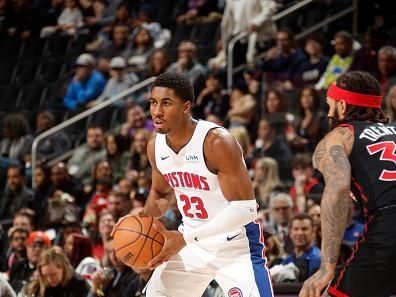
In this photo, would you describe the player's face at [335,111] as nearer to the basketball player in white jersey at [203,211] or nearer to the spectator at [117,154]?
the basketball player in white jersey at [203,211]

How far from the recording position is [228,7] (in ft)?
42.7

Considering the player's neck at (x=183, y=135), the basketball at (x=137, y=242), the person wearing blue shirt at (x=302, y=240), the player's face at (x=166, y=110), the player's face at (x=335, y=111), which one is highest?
the player's face at (x=335, y=111)

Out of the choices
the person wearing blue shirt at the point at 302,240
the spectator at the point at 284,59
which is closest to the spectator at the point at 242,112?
the spectator at the point at 284,59

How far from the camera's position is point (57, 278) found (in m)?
8.01

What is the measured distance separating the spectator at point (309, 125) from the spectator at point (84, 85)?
166 inches

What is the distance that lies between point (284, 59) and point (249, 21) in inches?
45.7

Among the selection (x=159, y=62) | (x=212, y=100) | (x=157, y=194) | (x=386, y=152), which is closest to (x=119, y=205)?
(x=212, y=100)

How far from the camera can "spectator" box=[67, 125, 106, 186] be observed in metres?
12.2

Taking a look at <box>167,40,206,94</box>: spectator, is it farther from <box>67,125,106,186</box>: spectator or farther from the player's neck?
the player's neck

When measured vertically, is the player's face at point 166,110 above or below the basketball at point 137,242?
above

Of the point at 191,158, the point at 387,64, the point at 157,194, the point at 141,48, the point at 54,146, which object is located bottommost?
the point at 54,146

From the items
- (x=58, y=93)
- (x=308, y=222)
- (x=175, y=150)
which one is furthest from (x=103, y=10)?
(x=175, y=150)

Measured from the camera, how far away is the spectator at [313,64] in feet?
37.1

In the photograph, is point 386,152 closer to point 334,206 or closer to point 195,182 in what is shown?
point 334,206
